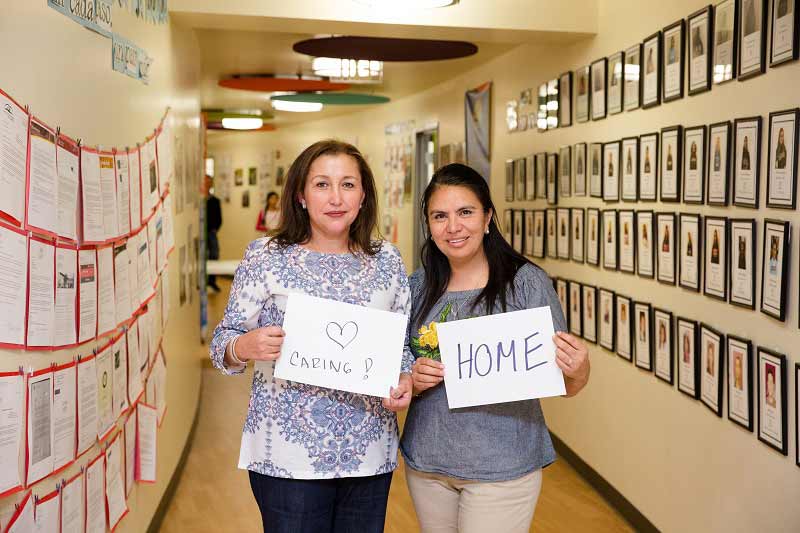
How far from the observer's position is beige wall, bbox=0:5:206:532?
2.25 meters

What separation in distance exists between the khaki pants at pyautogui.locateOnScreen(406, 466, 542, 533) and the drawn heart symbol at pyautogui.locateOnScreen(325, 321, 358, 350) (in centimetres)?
43

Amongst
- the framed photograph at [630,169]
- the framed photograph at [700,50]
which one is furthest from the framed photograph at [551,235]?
the framed photograph at [700,50]

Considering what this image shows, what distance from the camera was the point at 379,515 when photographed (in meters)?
2.32

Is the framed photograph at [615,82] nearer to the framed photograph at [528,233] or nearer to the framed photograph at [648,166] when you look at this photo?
the framed photograph at [648,166]

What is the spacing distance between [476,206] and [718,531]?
203cm

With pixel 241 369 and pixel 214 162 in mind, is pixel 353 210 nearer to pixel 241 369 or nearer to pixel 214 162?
pixel 241 369

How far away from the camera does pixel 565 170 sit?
5816 mm

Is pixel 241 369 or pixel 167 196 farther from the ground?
pixel 167 196

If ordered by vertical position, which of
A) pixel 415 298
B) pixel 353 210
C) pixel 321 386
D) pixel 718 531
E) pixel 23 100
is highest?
pixel 23 100

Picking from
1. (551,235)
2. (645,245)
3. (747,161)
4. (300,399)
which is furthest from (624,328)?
(300,399)

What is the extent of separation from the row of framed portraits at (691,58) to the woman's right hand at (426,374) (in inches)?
64.6

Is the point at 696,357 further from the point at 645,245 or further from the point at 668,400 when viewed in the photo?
the point at 645,245

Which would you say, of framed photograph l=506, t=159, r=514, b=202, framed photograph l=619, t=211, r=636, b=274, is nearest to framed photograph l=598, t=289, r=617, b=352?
framed photograph l=619, t=211, r=636, b=274

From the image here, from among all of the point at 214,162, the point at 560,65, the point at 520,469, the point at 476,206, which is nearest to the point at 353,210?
the point at 476,206
